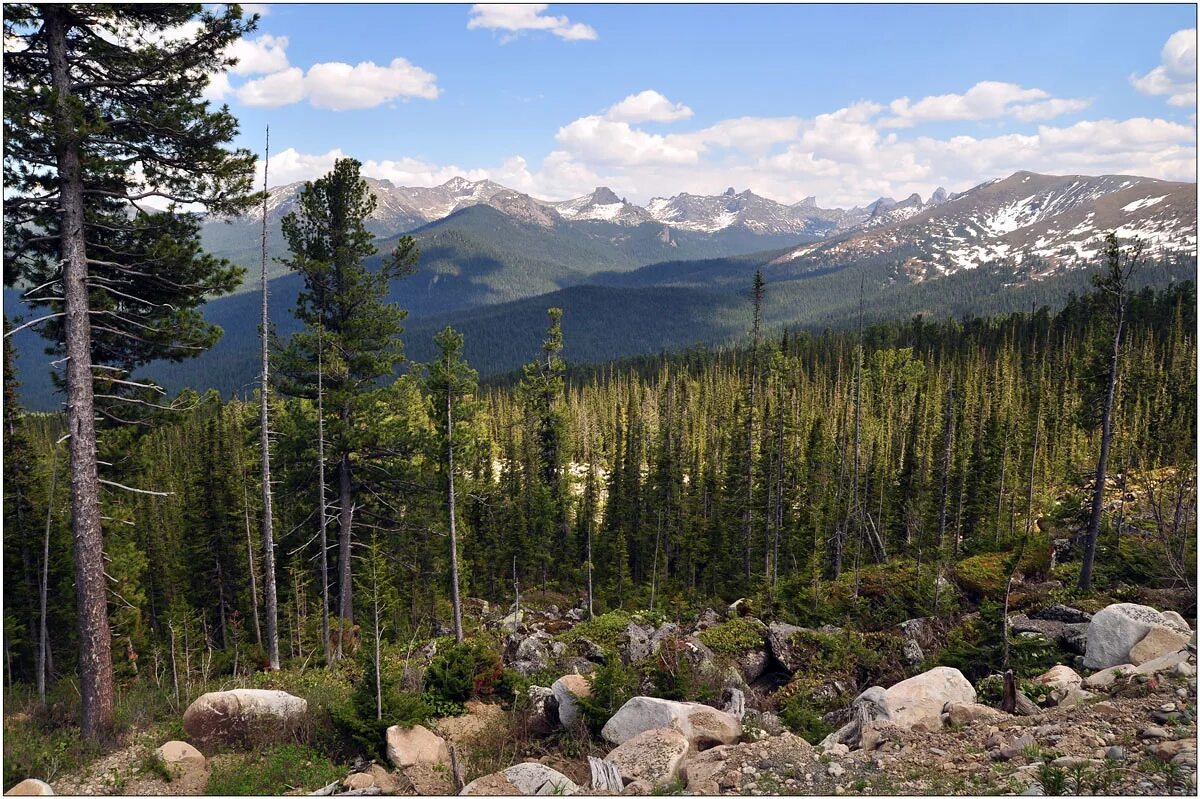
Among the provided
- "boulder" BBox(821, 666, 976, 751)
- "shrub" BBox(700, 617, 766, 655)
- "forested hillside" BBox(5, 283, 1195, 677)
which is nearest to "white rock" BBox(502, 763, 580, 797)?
"boulder" BBox(821, 666, 976, 751)

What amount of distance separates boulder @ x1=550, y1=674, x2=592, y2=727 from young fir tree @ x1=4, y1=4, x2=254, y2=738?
8.19 meters

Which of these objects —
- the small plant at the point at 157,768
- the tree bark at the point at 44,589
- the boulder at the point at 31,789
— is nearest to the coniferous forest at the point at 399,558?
the small plant at the point at 157,768

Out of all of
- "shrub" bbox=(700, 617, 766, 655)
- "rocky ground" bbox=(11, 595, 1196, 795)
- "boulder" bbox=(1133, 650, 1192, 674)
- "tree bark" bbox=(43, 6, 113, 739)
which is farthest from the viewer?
"shrub" bbox=(700, 617, 766, 655)

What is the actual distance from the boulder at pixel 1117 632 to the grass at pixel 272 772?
49.8 ft

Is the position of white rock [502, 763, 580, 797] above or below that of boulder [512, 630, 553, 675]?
above

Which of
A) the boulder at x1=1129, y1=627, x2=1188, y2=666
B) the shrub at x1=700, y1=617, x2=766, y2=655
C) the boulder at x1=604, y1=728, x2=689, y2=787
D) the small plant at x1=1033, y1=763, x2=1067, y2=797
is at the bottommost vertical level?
Answer: the shrub at x1=700, y1=617, x2=766, y2=655

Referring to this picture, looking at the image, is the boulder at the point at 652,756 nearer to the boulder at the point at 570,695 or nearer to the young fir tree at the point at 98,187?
the boulder at the point at 570,695

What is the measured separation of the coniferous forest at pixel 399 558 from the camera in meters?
11.2

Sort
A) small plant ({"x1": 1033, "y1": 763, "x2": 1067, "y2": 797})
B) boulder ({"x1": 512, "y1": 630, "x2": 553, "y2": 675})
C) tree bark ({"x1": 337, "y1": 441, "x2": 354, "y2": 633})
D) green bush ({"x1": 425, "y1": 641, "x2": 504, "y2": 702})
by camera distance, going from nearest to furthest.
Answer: small plant ({"x1": 1033, "y1": 763, "x2": 1067, "y2": 797})
green bush ({"x1": 425, "y1": 641, "x2": 504, "y2": 702})
boulder ({"x1": 512, "y1": 630, "x2": 553, "y2": 675})
tree bark ({"x1": 337, "y1": 441, "x2": 354, "y2": 633})

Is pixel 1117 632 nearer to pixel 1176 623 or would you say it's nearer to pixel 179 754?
pixel 1176 623

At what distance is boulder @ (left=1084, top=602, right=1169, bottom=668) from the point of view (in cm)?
1369

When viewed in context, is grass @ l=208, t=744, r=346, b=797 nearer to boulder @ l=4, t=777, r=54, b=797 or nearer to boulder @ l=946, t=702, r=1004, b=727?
boulder @ l=4, t=777, r=54, b=797

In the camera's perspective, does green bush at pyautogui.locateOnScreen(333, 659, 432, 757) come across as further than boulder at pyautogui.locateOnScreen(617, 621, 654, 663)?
No

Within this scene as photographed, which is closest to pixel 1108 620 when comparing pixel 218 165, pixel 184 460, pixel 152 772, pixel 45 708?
pixel 152 772
